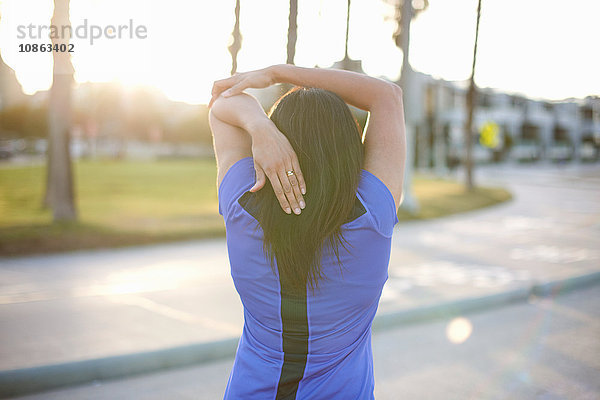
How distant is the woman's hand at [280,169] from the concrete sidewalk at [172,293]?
3.15 meters

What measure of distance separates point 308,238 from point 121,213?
41.5 ft

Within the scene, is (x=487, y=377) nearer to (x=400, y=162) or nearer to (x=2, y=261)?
(x=400, y=162)

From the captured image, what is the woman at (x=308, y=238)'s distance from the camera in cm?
133

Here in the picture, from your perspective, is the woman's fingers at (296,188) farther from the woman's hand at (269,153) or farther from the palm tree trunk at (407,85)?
the palm tree trunk at (407,85)

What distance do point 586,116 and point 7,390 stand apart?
89.1m

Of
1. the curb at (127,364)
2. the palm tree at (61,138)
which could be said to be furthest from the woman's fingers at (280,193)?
the palm tree at (61,138)

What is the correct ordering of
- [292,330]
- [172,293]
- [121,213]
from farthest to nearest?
[121,213] → [172,293] → [292,330]

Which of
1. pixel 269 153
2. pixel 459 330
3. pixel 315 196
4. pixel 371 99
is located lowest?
pixel 459 330

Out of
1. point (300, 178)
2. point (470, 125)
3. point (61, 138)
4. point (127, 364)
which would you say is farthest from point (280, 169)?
point (470, 125)

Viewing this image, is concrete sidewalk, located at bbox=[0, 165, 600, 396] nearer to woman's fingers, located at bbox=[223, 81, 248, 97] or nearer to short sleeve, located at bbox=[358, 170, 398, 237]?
woman's fingers, located at bbox=[223, 81, 248, 97]

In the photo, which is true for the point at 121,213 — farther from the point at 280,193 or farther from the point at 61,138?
the point at 280,193

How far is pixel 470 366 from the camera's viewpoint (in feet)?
13.8

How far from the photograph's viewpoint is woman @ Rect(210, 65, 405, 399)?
1334mm

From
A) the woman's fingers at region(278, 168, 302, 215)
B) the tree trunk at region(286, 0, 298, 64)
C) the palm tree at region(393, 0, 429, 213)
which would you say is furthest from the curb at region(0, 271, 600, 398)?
the palm tree at region(393, 0, 429, 213)
